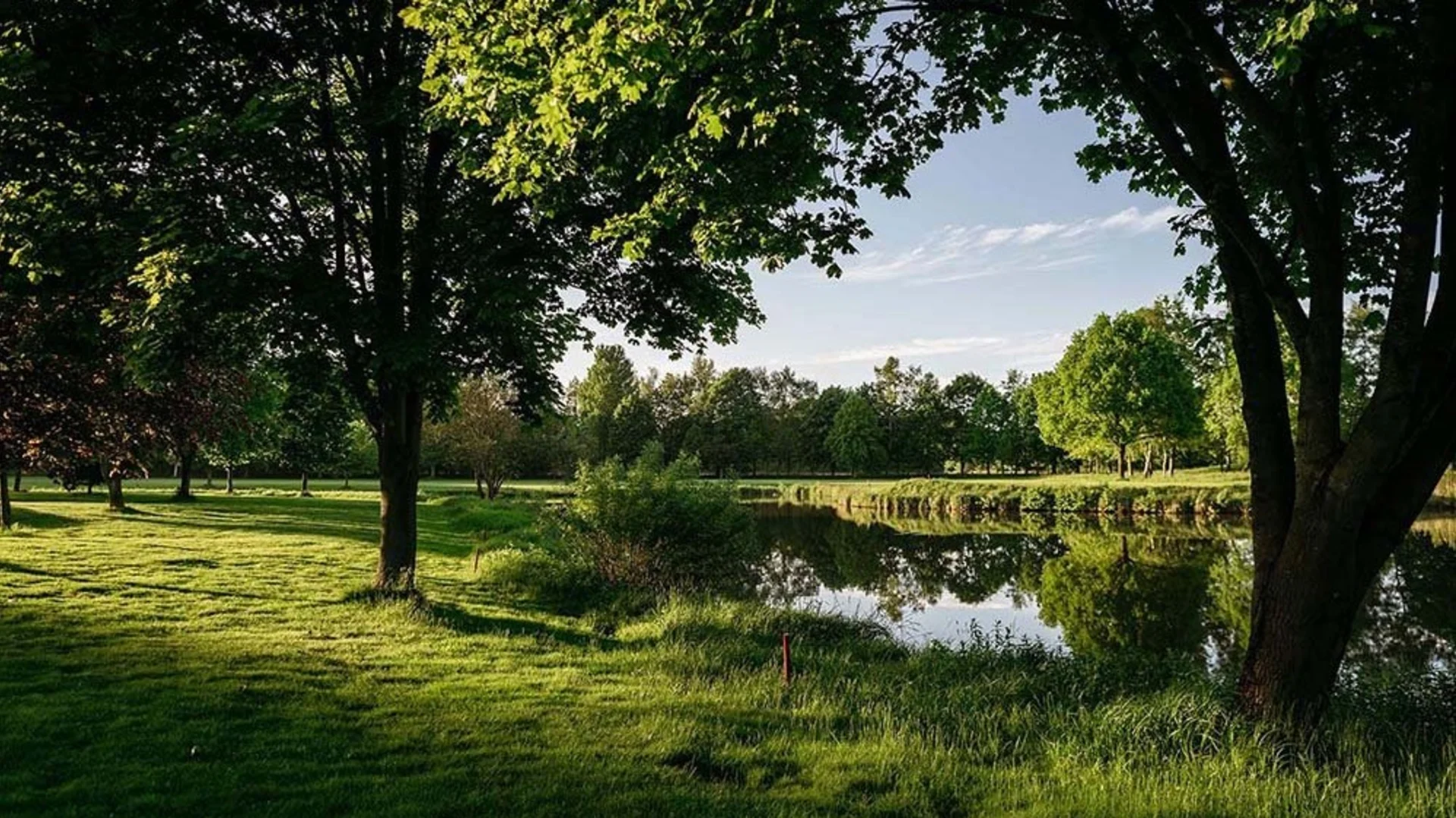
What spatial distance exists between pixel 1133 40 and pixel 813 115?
2581 mm

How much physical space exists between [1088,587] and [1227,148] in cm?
1612

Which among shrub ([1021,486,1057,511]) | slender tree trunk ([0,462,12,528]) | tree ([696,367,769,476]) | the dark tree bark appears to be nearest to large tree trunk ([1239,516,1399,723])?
the dark tree bark

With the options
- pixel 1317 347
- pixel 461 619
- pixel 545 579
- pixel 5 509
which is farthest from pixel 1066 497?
pixel 5 509

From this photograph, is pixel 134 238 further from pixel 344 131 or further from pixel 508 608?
pixel 508 608

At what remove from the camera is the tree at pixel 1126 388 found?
1884 inches

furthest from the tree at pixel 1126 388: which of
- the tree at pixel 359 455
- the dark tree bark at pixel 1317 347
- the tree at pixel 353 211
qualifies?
the tree at pixel 359 455

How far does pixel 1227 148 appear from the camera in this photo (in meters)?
6.82

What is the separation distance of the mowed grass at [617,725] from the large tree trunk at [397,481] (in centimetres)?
98

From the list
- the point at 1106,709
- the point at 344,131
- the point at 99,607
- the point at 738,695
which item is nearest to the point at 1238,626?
the point at 1106,709

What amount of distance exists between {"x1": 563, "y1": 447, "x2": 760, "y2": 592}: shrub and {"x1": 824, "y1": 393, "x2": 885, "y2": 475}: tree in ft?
212

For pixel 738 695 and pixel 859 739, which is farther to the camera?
pixel 738 695

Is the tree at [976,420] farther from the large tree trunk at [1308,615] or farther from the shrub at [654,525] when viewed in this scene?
the large tree trunk at [1308,615]

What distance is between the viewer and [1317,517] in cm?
617

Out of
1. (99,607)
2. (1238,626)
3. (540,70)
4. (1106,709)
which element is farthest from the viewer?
(1238,626)
